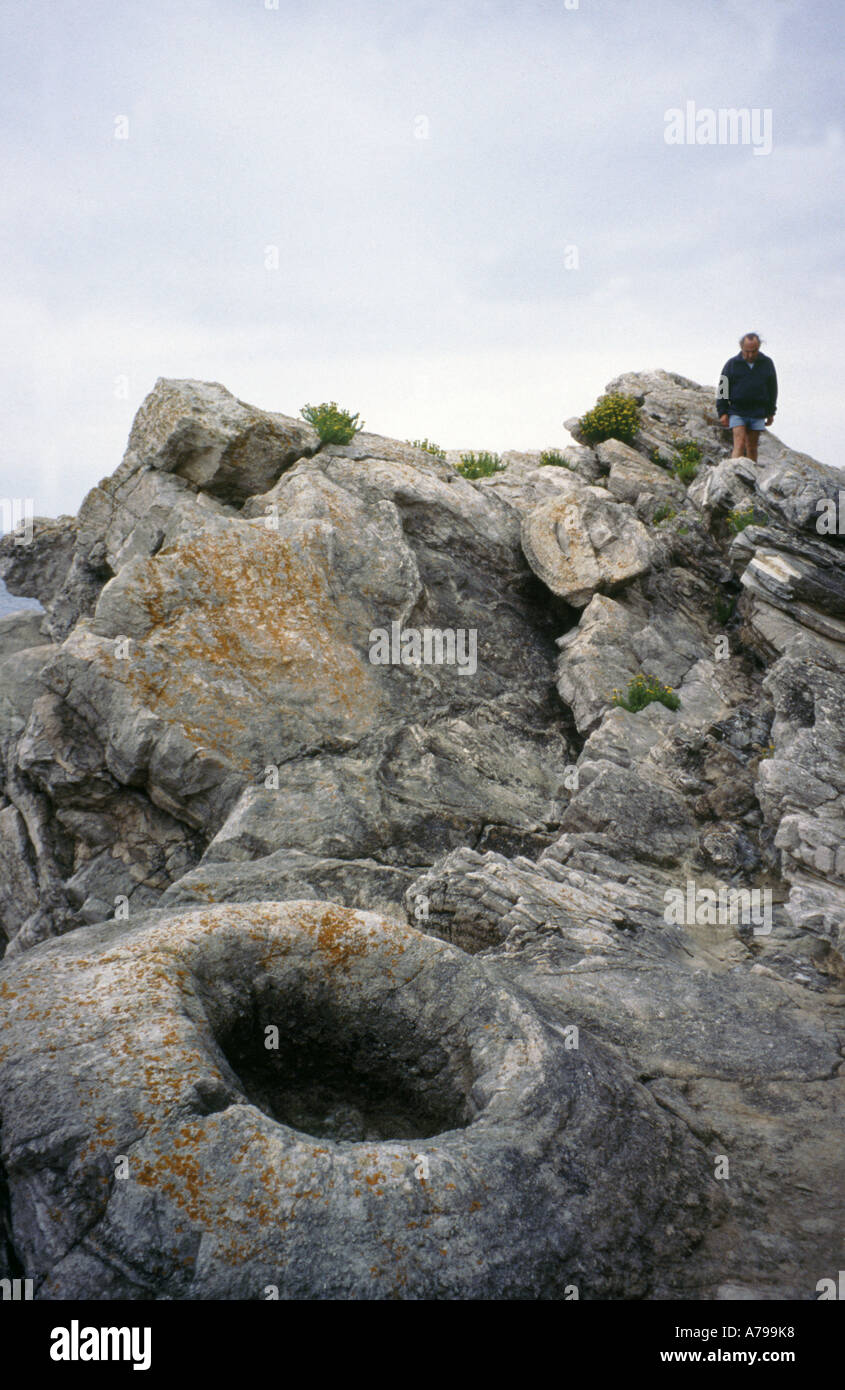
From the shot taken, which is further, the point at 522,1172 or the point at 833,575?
the point at 833,575

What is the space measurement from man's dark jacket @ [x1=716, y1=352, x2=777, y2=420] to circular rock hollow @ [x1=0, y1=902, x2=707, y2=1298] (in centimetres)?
2041

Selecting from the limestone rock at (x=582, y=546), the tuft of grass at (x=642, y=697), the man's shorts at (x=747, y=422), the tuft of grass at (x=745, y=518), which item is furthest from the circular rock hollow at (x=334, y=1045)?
the man's shorts at (x=747, y=422)

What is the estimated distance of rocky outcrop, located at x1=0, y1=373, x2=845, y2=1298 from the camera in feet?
20.4

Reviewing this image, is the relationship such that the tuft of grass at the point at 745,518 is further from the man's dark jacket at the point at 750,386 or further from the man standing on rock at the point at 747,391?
the man's dark jacket at the point at 750,386

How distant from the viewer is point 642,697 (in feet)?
57.7

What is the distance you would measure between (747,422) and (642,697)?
36.9 ft

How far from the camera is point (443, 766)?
53.0 ft

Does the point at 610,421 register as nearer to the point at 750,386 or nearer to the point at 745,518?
the point at 750,386

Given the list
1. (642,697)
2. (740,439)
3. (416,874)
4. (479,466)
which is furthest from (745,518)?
(416,874)

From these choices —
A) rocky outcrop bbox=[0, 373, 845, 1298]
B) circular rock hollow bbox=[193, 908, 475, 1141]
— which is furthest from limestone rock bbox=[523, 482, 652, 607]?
circular rock hollow bbox=[193, 908, 475, 1141]

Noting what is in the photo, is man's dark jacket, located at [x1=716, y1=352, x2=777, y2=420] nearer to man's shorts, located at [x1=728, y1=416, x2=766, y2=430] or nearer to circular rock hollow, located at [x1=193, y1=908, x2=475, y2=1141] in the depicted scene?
man's shorts, located at [x1=728, y1=416, x2=766, y2=430]

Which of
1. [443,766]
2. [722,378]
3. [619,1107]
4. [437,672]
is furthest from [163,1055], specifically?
[722,378]

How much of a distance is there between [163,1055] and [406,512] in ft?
51.0

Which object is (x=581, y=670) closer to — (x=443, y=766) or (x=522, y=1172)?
(x=443, y=766)
